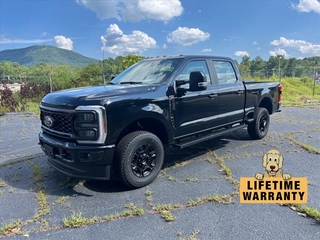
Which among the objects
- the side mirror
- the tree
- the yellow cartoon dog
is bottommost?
the yellow cartoon dog

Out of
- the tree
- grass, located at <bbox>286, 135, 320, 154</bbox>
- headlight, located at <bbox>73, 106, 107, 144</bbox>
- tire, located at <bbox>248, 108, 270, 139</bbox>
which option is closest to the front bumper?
headlight, located at <bbox>73, 106, 107, 144</bbox>

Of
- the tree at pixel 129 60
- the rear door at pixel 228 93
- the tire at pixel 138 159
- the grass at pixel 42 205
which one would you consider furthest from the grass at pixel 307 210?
the tree at pixel 129 60

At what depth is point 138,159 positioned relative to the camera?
367cm

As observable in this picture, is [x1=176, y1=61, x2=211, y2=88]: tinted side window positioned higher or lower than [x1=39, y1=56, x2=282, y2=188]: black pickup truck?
higher

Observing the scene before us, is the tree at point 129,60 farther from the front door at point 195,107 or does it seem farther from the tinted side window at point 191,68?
the front door at point 195,107

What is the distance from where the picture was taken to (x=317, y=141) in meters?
5.99

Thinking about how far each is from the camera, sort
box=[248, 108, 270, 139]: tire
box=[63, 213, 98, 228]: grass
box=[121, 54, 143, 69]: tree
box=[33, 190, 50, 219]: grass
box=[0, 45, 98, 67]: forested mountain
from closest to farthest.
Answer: box=[63, 213, 98, 228]: grass, box=[33, 190, 50, 219]: grass, box=[248, 108, 270, 139]: tire, box=[121, 54, 143, 69]: tree, box=[0, 45, 98, 67]: forested mountain

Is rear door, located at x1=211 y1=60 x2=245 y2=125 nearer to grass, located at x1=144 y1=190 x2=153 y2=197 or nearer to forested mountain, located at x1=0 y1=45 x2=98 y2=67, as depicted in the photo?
grass, located at x1=144 y1=190 x2=153 y2=197

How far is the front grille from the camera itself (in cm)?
330

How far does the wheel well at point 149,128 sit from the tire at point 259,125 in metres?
2.86

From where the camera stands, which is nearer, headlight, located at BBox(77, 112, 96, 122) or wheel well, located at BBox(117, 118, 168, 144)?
headlight, located at BBox(77, 112, 96, 122)

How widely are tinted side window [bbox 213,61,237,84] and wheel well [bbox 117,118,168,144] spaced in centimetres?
173

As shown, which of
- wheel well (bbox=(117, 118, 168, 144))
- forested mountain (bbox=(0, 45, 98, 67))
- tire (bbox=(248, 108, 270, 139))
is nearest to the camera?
wheel well (bbox=(117, 118, 168, 144))

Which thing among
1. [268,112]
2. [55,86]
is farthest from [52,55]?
[268,112]
